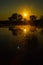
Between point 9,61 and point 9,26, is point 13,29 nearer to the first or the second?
point 9,26

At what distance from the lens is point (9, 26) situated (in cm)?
1176

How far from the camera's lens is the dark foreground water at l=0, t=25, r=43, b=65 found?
6.40m

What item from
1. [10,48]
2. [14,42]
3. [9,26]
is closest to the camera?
[10,48]

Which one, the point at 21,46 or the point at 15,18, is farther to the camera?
the point at 15,18

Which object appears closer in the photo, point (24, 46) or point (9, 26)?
point (24, 46)

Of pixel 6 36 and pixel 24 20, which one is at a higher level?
pixel 24 20

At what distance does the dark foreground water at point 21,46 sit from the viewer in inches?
252

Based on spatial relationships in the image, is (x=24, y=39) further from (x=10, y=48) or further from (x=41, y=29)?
(x=41, y=29)

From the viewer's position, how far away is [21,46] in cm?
806

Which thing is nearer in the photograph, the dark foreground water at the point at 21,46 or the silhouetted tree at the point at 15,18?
the dark foreground water at the point at 21,46

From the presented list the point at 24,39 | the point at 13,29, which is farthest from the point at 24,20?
the point at 24,39

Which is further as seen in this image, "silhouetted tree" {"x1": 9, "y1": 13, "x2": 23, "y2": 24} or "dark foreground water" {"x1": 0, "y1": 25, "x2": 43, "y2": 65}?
"silhouetted tree" {"x1": 9, "y1": 13, "x2": 23, "y2": 24}

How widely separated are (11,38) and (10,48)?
1.54 metres

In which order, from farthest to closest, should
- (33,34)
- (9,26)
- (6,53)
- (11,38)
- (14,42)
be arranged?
1. (9,26)
2. (33,34)
3. (11,38)
4. (14,42)
5. (6,53)
